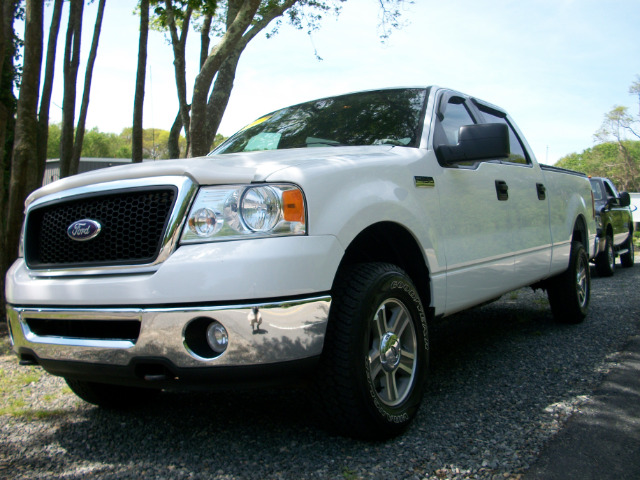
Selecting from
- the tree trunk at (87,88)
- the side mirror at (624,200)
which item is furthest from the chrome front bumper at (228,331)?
the tree trunk at (87,88)

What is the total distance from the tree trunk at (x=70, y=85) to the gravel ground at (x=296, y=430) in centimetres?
1031

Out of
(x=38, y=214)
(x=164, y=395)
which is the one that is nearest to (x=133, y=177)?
(x=38, y=214)

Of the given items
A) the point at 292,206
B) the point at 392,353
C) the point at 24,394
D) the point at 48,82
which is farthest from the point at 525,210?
the point at 48,82

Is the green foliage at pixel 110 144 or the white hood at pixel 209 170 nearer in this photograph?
the white hood at pixel 209 170

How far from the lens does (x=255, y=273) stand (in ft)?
7.54

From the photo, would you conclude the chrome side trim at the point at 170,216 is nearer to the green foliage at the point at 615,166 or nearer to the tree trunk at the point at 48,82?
the tree trunk at the point at 48,82

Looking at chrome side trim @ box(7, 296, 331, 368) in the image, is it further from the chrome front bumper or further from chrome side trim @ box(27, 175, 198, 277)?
chrome side trim @ box(27, 175, 198, 277)

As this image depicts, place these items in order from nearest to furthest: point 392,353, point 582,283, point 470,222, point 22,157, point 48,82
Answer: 1. point 392,353
2. point 470,222
3. point 582,283
4. point 22,157
5. point 48,82

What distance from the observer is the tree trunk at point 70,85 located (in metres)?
13.8

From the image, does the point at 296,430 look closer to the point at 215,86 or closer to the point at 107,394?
the point at 107,394

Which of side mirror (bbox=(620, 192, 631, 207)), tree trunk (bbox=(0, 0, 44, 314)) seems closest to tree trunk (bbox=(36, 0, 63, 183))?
tree trunk (bbox=(0, 0, 44, 314))

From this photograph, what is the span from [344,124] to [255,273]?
1.84 meters

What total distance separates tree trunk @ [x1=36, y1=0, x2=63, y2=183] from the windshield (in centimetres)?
603

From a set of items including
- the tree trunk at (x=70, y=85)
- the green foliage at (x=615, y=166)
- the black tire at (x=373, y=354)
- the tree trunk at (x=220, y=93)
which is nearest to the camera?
the black tire at (x=373, y=354)
